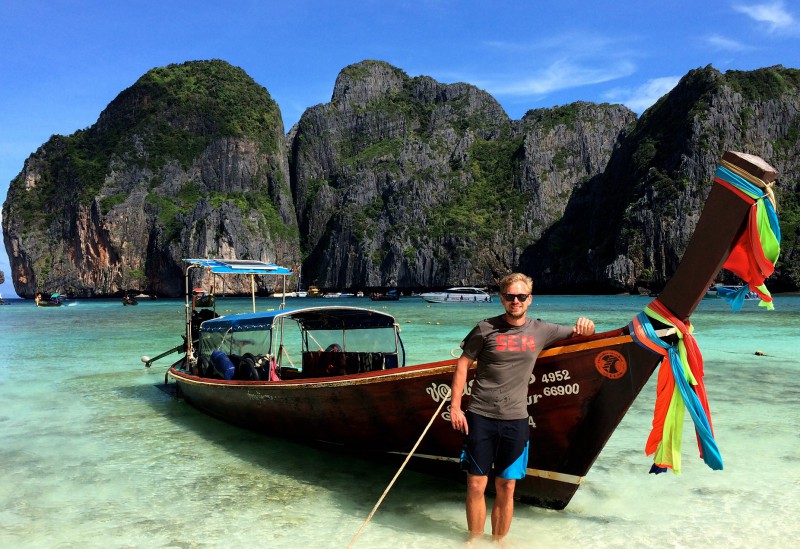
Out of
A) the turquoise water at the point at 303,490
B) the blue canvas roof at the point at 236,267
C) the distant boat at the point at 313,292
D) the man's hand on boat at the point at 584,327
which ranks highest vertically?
the blue canvas roof at the point at 236,267

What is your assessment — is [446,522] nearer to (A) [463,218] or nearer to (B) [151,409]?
(B) [151,409]

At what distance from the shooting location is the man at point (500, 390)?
407 cm

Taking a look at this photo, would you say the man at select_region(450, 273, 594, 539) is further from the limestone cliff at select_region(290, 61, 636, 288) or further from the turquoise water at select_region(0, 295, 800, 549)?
the limestone cliff at select_region(290, 61, 636, 288)

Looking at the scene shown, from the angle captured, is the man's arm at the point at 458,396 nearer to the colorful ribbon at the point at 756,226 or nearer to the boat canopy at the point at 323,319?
the colorful ribbon at the point at 756,226

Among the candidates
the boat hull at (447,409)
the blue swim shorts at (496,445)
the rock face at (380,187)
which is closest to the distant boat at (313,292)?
the rock face at (380,187)

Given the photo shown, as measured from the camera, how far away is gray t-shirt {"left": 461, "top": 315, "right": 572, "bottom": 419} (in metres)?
4.08

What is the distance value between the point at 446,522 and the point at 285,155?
13712 centimetres

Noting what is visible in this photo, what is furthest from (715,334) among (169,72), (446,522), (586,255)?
(169,72)

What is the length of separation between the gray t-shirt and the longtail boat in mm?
586

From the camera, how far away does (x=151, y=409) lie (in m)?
11.1

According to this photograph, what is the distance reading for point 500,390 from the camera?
4.07 metres

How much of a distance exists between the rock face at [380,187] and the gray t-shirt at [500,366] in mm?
83843

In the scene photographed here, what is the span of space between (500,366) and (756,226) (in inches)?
73.7

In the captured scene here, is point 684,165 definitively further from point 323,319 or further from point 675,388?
point 675,388
